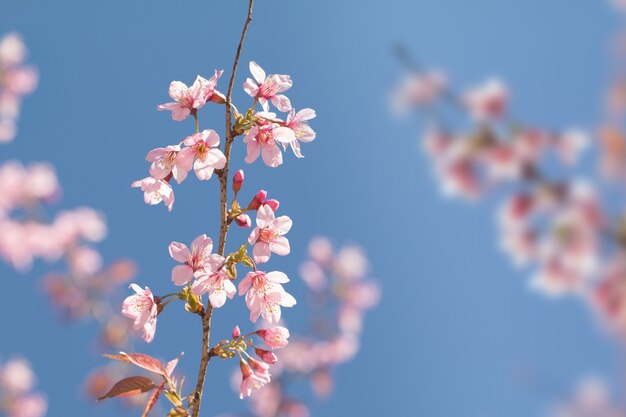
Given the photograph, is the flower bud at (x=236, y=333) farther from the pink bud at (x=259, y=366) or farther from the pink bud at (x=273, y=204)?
the pink bud at (x=273, y=204)

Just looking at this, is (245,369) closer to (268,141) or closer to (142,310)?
(142,310)

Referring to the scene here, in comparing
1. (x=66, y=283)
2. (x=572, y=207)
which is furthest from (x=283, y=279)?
(x=66, y=283)

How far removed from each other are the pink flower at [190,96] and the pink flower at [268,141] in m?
0.09

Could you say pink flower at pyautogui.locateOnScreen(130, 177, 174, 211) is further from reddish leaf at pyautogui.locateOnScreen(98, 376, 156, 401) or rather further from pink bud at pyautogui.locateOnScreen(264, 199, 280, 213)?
reddish leaf at pyautogui.locateOnScreen(98, 376, 156, 401)

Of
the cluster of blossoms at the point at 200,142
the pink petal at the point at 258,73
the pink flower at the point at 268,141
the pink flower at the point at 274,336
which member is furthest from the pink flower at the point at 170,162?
the pink flower at the point at 274,336

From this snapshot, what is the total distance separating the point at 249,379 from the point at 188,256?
25cm

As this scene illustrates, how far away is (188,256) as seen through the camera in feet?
3.48

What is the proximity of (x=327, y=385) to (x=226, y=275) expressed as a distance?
4.41 meters

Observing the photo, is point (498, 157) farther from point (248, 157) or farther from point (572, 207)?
point (248, 157)

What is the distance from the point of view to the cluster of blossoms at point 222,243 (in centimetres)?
98

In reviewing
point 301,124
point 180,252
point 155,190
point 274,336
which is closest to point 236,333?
point 274,336

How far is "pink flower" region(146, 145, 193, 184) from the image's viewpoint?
42.6 inches

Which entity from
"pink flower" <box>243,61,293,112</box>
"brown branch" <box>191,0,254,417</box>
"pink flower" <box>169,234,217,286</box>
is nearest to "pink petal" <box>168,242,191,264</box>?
"pink flower" <box>169,234,217,286</box>

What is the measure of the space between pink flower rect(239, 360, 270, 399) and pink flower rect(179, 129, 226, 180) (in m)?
0.35
